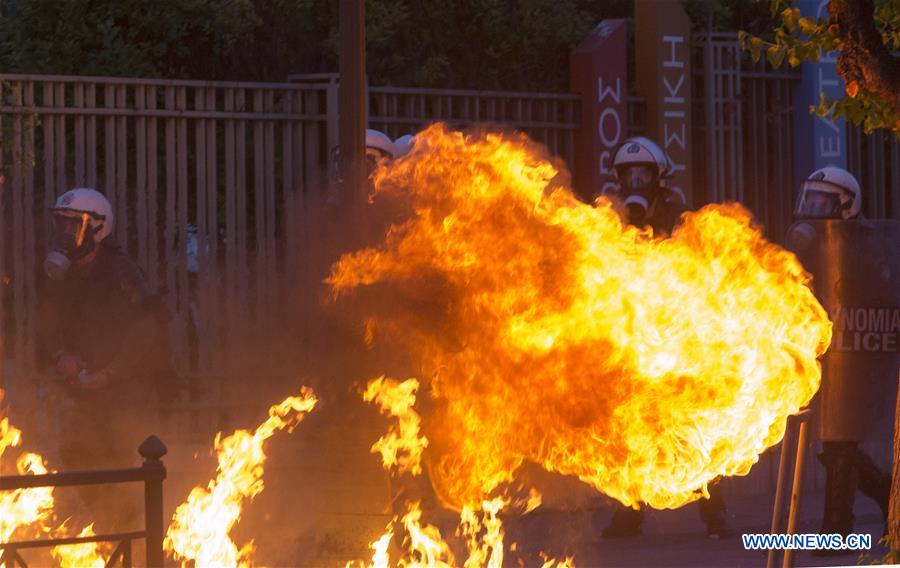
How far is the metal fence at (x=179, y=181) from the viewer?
10219 mm

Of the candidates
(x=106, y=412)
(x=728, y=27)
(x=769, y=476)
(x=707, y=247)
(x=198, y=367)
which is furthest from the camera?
(x=728, y=27)

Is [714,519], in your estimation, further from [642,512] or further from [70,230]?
[70,230]

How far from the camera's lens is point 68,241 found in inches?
356

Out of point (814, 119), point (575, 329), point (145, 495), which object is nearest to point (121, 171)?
point (575, 329)

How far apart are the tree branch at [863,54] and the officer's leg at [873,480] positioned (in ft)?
8.80

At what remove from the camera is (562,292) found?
7297 millimetres

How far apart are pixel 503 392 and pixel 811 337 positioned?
1.31m

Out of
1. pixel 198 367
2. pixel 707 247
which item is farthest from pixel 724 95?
pixel 707 247

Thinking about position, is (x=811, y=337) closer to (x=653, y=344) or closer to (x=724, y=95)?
(x=653, y=344)

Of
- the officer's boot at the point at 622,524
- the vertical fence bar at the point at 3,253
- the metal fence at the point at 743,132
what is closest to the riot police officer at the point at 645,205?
the officer's boot at the point at 622,524

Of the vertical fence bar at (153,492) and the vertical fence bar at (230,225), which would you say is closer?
the vertical fence bar at (153,492)

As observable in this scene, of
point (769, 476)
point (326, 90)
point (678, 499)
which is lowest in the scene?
point (769, 476)

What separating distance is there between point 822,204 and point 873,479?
64.9 inches

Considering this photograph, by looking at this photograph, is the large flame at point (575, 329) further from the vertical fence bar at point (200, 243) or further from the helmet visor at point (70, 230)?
the vertical fence bar at point (200, 243)
